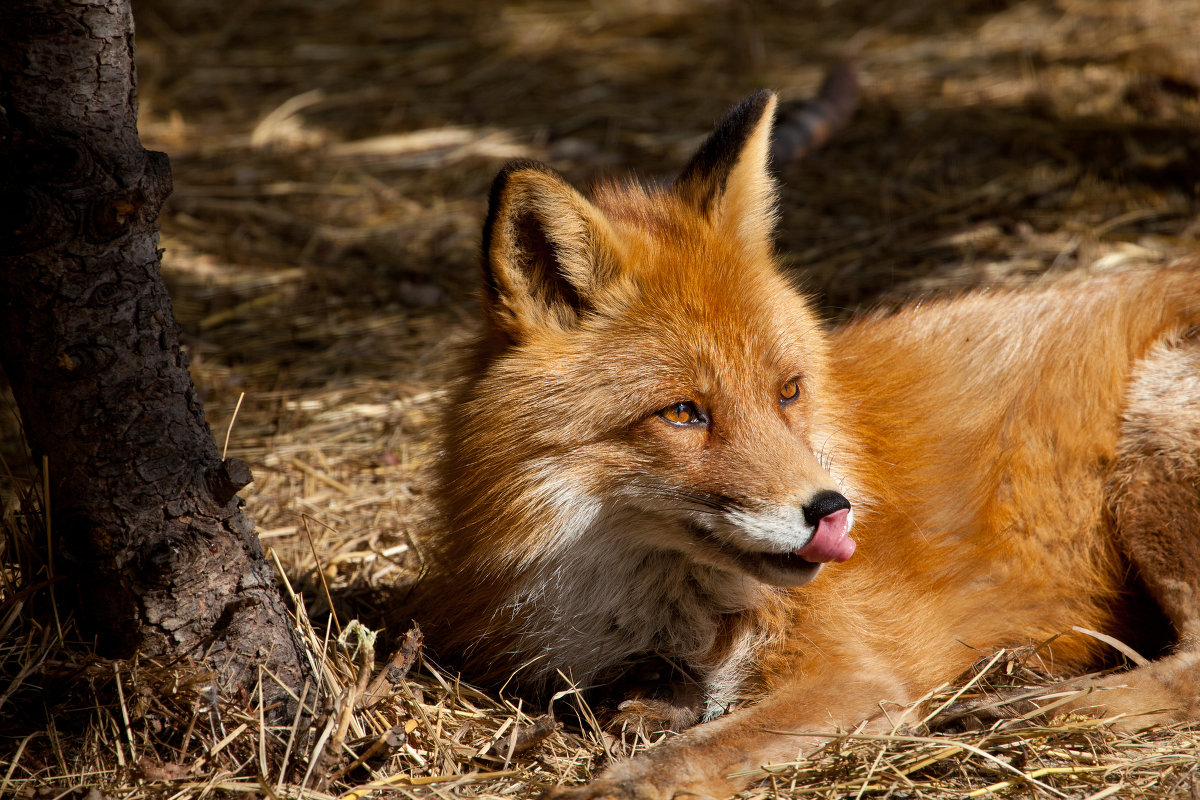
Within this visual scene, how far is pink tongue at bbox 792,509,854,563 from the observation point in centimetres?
262

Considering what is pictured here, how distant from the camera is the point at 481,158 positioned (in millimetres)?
7445

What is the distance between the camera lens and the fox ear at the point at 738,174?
10.5 feet

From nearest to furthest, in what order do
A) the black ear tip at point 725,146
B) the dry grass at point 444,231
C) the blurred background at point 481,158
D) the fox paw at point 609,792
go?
the fox paw at point 609,792, the dry grass at point 444,231, the black ear tip at point 725,146, the blurred background at point 481,158

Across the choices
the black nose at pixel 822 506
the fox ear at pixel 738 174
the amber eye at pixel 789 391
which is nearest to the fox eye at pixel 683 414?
the amber eye at pixel 789 391

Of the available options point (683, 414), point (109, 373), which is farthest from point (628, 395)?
point (109, 373)

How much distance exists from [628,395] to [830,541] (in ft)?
2.45

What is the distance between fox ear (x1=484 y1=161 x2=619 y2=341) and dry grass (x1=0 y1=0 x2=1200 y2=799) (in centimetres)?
109

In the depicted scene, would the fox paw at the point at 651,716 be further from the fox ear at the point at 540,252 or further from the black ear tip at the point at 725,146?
the black ear tip at the point at 725,146

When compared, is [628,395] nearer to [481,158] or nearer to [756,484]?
[756,484]

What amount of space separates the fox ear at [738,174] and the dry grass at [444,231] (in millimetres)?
1656

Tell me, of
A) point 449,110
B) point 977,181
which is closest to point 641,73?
point 449,110

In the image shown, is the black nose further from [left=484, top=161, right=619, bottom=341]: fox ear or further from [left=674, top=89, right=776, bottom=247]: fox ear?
[left=674, top=89, right=776, bottom=247]: fox ear

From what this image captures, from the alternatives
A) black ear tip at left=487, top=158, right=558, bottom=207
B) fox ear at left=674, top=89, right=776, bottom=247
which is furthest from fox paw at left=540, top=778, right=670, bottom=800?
fox ear at left=674, top=89, right=776, bottom=247

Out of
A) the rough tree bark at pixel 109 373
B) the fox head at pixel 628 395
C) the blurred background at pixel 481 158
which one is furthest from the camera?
the blurred background at pixel 481 158
